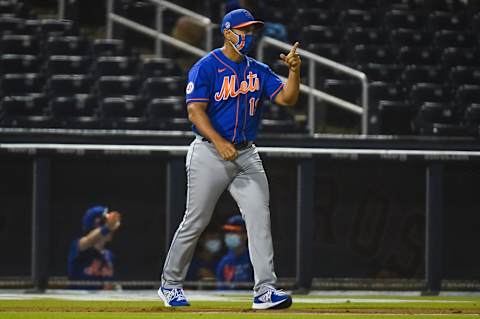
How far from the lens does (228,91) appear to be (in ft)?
16.6

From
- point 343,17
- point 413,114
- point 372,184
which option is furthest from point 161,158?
point 343,17

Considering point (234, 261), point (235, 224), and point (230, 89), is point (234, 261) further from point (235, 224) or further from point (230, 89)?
point (230, 89)

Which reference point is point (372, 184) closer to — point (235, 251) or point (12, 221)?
point (235, 251)

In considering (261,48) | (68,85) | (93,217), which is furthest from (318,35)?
(93,217)

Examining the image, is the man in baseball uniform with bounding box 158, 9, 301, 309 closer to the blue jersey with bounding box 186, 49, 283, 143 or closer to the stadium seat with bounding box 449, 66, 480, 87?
the blue jersey with bounding box 186, 49, 283, 143

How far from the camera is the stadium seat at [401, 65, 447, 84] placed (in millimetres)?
11859

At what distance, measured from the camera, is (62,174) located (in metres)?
7.55

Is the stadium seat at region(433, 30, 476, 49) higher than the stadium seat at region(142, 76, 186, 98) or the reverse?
higher

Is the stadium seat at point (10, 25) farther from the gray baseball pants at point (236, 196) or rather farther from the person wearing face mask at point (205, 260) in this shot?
the gray baseball pants at point (236, 196)

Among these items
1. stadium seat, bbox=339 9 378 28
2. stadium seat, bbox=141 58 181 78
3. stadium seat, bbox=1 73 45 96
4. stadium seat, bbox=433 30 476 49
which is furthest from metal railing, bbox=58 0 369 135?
stadium seat, bbox=433 30 476 49

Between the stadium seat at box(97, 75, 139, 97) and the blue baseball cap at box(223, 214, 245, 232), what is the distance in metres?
3.31

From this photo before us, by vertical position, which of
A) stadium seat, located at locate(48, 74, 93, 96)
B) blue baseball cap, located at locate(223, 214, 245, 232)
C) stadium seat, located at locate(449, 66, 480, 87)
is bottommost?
blue baseball cap, located at locate(223, 214, 245, 232)

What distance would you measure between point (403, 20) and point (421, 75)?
4.75 feet

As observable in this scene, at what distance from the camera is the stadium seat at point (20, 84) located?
408 inches
